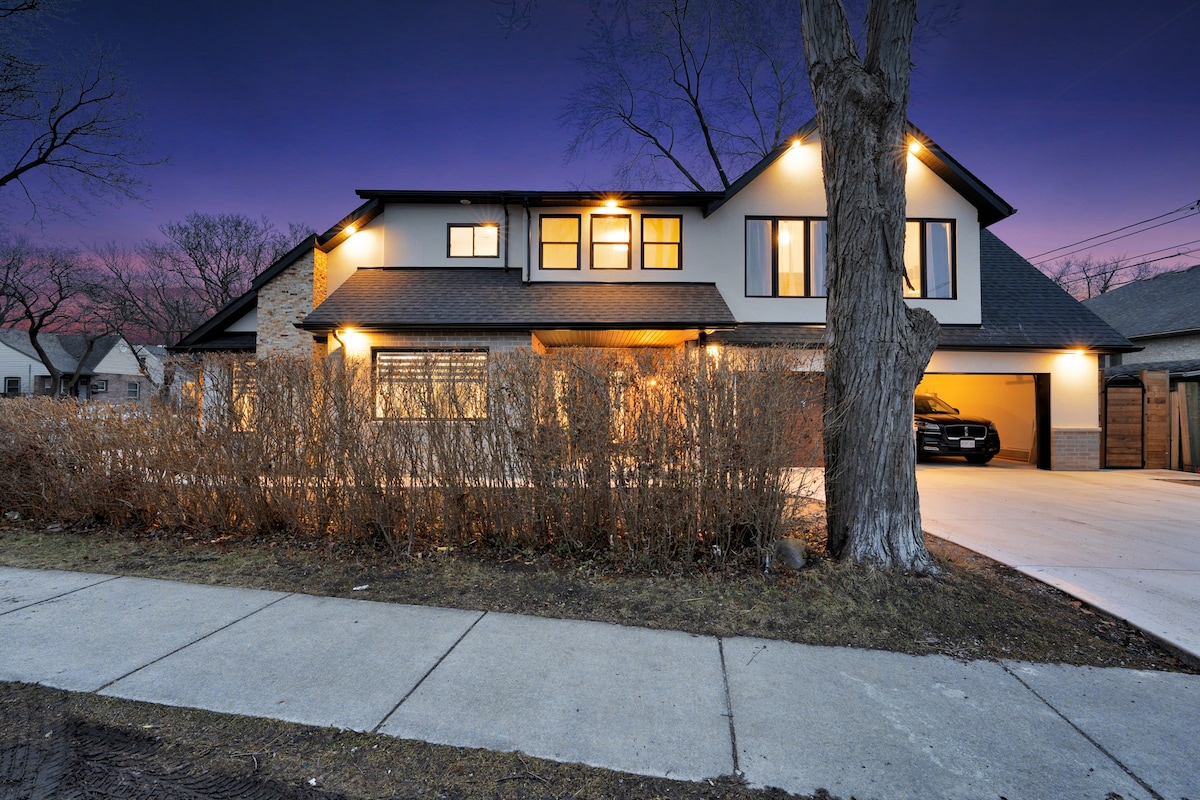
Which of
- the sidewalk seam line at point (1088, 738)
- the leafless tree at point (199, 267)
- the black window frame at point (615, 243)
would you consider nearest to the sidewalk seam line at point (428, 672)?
the sidewalk seam line at point (1088, 738)

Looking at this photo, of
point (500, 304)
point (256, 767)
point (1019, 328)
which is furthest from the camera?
point (1019, 328)

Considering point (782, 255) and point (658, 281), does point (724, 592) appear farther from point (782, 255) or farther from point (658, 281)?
point (782, 255)

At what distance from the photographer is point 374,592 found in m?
3.91

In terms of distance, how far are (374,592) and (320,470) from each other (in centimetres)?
146

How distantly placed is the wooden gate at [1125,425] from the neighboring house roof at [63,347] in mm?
53356

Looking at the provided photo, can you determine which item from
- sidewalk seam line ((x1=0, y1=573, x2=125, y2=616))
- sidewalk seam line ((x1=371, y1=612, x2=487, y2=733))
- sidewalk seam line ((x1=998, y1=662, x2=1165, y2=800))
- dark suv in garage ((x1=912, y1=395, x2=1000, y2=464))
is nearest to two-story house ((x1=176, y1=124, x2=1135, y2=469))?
dark suv in garage ((x1=912, y1=395, x2=1000, y2=464))

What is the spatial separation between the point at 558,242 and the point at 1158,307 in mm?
21497

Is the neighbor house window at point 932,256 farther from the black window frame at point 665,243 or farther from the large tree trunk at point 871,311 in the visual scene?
the large tree trunk at point 871,311

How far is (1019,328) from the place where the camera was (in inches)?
452

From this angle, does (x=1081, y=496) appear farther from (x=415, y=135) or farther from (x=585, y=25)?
(x=415, y=135)

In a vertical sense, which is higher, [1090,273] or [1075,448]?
[1090,273]

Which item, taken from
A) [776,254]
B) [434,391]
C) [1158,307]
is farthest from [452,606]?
[1158,307]

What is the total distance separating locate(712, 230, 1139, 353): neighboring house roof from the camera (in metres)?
10.9

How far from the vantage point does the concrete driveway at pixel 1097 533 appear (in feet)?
12.2
